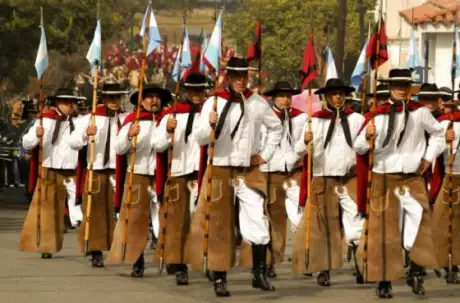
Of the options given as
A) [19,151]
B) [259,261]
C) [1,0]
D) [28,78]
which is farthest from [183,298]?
[28,78]

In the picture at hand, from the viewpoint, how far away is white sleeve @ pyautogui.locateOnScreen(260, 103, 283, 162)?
16578mm

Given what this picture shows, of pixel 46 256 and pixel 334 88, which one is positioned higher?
pixel 334 88

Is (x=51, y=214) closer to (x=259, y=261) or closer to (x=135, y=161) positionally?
(x=135, y=161)

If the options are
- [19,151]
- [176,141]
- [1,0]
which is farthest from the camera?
[1,0]

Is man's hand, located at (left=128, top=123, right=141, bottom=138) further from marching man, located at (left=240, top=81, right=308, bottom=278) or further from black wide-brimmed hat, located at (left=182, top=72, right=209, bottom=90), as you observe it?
marching man, located at (left=240, top=81, right=308, bottom=278)

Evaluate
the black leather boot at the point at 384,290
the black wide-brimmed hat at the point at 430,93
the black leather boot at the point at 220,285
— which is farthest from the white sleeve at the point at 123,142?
the black leather boot at the point at 384,290

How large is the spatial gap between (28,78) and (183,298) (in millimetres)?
31982

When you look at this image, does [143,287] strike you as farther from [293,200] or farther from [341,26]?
[341,26]

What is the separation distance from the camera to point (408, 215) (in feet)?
53.9

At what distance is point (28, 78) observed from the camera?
156ft

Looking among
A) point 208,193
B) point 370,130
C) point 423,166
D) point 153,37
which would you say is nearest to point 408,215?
point 423,166

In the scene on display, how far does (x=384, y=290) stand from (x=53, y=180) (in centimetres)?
572

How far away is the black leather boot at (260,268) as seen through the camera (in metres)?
16.5

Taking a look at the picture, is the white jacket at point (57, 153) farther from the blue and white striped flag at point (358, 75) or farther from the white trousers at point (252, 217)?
the white trousers at point (252, 217)
